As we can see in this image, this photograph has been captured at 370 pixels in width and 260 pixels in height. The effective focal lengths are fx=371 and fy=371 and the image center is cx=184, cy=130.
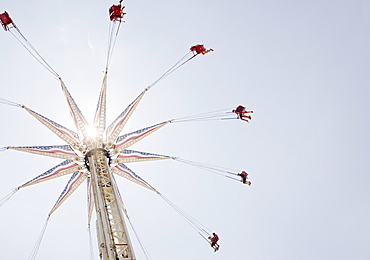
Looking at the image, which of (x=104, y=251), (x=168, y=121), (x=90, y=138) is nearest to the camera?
(x=104, y=251)

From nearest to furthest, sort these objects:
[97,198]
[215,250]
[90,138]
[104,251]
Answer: [104,251] → [97,198] → [215,250] → [90,138]

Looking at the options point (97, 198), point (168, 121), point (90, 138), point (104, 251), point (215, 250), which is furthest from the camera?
point (168, 121)

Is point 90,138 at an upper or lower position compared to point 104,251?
upper

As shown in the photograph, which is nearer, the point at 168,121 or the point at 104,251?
the point at 104,251

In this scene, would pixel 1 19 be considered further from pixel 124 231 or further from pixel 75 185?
pixel 124 231

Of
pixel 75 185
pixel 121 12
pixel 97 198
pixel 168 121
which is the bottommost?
pixel 97 198

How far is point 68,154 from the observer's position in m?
17.8

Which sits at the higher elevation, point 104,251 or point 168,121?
point 168,121

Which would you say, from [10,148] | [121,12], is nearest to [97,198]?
[10,148]

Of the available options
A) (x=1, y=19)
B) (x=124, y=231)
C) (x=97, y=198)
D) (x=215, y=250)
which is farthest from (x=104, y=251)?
(x=1, y=19)

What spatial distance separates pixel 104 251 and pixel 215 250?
6.18 metres

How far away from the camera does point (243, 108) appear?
1942cm

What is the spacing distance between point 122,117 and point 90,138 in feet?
6.06

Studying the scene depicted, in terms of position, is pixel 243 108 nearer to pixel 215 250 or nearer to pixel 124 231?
pixel 215 250
